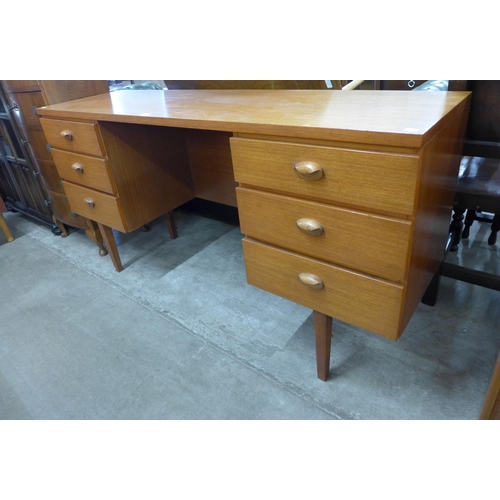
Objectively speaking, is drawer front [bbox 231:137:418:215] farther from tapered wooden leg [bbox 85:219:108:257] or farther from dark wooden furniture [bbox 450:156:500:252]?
tapered wooden leg [bbox 85:219:108:257]

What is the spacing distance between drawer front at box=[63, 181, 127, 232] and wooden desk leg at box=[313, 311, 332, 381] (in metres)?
0.86

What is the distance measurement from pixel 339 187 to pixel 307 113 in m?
0.21

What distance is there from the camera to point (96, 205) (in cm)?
149

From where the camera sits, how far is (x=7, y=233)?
2.06m

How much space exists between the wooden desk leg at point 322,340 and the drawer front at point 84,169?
2.94ft

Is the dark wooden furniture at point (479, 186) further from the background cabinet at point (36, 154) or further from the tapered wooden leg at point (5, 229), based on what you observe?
the tapered wooden leg at point (5, 229)

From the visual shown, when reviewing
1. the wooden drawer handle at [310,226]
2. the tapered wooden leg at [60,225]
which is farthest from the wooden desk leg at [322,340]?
the tapered wooden leg at [60,225]

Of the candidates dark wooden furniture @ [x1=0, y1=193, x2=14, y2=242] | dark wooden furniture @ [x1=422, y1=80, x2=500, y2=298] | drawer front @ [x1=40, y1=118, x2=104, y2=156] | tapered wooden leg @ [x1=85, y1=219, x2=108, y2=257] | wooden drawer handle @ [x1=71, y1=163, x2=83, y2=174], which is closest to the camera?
dark wooden furniture @ [x1=422, y1=80, x2=500, y2=298]

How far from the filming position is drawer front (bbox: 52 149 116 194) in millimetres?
1356

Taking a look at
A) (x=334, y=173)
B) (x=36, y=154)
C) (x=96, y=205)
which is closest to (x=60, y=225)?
(x=36, y=154)

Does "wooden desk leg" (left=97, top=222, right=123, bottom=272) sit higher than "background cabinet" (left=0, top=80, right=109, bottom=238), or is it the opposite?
"background cabinet" (left=0, top=80, right=109, bottom=238)

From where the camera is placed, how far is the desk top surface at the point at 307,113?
663mm

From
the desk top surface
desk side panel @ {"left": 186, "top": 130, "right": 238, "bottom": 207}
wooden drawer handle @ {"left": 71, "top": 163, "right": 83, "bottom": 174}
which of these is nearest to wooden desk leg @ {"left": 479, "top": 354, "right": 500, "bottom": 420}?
the desk top surface

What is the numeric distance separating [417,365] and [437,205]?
0.53 m
